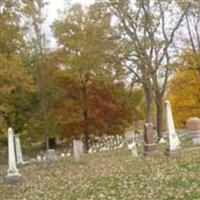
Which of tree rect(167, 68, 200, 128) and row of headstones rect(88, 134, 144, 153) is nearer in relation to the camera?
row of headstones rect(88, 134, 144, 153)

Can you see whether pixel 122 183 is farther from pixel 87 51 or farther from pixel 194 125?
pixel 87 51

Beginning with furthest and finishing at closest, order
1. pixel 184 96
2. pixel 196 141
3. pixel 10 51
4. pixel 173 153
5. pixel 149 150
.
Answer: pixel 184 96
pixel 10 51
pixel 196 141
pixel 149 150
pixel 173 153

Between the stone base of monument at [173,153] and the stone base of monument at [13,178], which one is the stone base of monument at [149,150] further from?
the stone base of monument at [13,178]

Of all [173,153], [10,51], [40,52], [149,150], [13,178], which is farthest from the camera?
[40,52]

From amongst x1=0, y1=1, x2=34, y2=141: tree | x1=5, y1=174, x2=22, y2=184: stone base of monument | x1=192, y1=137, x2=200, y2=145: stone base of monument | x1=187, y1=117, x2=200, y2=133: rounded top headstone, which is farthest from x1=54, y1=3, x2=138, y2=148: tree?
x1=5, y1=174, x2=22, y2=184: stone base of monument

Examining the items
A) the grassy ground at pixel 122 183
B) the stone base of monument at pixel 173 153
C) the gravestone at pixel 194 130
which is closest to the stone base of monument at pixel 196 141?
the gravestone at pixel 194 130

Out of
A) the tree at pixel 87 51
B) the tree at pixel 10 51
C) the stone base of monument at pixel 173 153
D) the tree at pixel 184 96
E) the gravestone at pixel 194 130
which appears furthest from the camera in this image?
the tree at pixel 184 96

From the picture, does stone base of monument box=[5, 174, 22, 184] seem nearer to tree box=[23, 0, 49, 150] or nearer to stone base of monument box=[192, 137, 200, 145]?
stone base of monument box=[192, 137, 200, 145]

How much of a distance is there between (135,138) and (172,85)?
36.6 feet

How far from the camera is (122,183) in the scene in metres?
12.7

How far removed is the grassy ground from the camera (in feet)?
35.8

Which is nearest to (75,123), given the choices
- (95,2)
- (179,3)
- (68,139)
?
(68,139)

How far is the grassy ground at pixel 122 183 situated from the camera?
1091cm

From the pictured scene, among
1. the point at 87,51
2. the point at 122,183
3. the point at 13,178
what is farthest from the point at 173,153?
the point at 87,51
